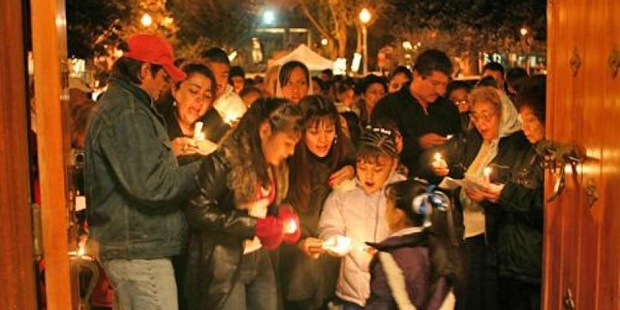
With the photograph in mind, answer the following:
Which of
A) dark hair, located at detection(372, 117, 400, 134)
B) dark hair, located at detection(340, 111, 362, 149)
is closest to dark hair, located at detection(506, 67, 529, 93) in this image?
dark hair, located at detection(372, 117, 400, 134)

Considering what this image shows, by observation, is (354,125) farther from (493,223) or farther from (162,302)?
(162,302)

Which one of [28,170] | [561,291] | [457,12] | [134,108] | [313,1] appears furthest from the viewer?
[313,1]

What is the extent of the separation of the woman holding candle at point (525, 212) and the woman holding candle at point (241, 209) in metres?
0.91

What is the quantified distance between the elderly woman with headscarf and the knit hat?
160 millimetres

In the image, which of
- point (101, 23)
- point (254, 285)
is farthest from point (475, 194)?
point (101, 23)

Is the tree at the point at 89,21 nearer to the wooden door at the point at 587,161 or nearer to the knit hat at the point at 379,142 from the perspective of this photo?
the knit hat at the point at 379,142

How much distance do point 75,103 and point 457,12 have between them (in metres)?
2.16

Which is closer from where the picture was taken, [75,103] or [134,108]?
[134,108]

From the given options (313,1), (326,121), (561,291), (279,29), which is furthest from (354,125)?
(313,1)

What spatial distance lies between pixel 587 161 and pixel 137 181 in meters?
1.95

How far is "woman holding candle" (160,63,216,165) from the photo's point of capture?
12.0ft

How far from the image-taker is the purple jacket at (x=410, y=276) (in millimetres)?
3836

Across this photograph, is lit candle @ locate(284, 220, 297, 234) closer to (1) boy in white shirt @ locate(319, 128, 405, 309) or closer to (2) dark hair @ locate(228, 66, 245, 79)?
(1) boy in white shirt @ locate(319, 128, 405, 309)

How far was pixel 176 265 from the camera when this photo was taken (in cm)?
371
